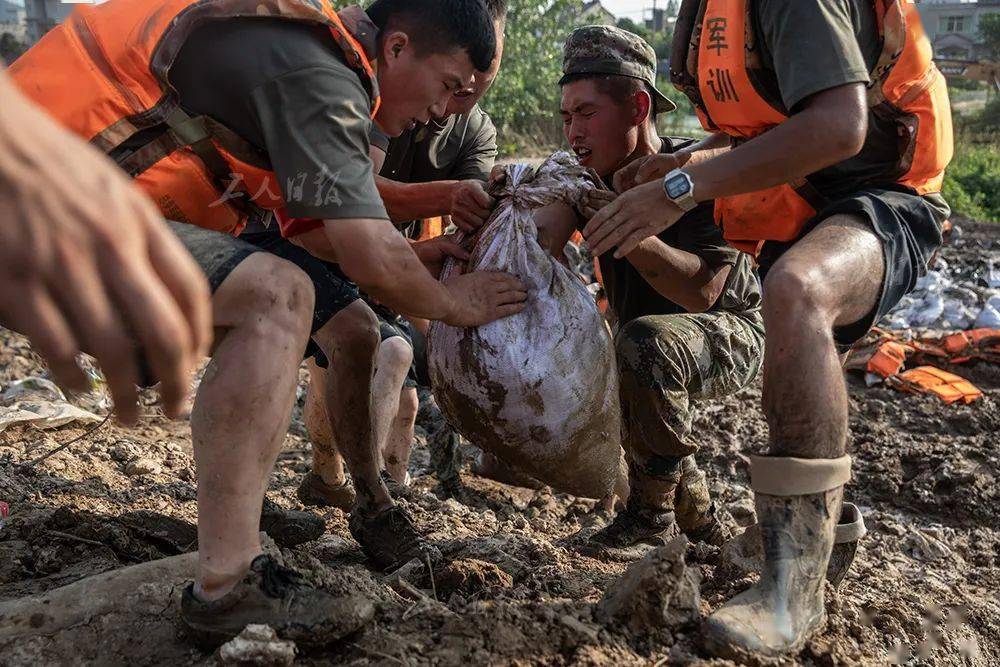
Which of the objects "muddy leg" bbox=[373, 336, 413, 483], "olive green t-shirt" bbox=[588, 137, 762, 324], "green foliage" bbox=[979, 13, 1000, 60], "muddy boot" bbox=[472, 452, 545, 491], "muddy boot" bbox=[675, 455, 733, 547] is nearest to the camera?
"muddy boot" bbox=[675, 455, 733, 547]

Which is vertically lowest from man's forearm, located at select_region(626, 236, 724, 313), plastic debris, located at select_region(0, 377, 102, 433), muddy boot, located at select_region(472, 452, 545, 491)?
muddy boot, located at select_region(472, 452, 545, 491)

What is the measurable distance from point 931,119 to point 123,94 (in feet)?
7.57

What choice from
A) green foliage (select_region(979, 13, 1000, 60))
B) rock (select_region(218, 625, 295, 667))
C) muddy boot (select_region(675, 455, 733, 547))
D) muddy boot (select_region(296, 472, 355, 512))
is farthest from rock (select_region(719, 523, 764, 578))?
green foliage (select_region(979, 13, 1000, 60))

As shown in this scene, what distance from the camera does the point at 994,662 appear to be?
270 centimetres

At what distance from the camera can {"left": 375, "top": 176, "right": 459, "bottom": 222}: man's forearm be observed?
11.0 ft

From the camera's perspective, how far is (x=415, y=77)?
2.87 metres

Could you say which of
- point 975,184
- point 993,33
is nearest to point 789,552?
point 975,184

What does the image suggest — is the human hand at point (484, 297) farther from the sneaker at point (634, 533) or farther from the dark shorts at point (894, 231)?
the sneaker at point (634, 533)

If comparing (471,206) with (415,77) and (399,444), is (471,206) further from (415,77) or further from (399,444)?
(399,444)

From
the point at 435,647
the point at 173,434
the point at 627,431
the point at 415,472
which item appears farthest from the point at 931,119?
the point at 173,434

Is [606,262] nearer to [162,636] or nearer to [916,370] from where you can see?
[162,636]

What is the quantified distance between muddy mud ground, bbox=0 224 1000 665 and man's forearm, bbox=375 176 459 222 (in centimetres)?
118

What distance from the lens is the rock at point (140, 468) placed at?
418 centimetres

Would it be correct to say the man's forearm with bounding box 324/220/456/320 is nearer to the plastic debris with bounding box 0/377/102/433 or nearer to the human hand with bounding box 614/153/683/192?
the human hand with bounding box 614/153/683/192
